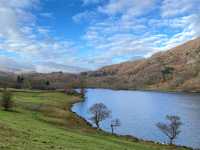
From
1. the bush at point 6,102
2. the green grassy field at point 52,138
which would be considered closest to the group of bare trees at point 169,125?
the green grassy field at point 52,138

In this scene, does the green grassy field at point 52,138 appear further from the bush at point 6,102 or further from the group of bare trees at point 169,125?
the bush at point 6,102

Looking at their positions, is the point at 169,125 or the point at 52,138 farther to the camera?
the point at 169,125

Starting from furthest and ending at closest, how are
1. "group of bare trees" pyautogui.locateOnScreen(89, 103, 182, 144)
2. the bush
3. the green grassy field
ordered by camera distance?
1. the bush
2. "group of bare trees" pyautogui.locateOnScreen(89, 103, 182, 144)
3. the green grassy field

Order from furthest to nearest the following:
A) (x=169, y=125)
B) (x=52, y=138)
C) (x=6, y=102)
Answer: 1. (x=6, y=102)
2. (x=169, y=125)
3. (x=52, y=138)

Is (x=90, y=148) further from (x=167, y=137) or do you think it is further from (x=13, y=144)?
(x=167, y=137)

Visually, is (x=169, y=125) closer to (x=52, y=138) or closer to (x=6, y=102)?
(x=6, y=102)

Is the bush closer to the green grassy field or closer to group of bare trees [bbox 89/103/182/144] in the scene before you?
the green grassy field

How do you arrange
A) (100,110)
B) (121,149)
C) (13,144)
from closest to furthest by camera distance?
(13,144), (121,149), (100,110)

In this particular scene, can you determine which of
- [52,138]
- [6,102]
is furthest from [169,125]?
[52,138]

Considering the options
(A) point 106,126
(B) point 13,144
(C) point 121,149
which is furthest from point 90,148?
(A) point 106,126

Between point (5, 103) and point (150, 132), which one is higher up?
point (5, 103)

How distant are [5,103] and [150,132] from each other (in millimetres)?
36977

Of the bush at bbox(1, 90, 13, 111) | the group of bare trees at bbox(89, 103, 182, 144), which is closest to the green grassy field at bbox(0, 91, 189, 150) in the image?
the group of bare trees at bbox(89, 103, 182, 144)

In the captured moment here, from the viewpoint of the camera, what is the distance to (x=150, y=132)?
255 ft
